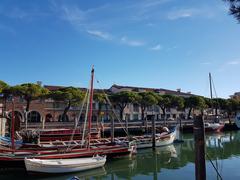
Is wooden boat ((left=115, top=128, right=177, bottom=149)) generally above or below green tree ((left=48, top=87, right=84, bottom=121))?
below

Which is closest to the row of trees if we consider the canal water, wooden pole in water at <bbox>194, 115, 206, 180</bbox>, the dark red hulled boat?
the canal water

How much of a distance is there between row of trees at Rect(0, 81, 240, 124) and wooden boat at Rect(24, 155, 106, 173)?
28290 mm

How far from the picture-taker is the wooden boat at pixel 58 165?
17672 millimetres

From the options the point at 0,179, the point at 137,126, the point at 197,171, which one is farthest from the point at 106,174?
the point at 137,126

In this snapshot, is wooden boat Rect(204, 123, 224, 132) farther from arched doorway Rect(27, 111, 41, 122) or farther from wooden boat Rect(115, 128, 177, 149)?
arched doorway Rect(27, 111, 41, 122)

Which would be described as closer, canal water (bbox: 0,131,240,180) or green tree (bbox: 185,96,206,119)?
canal water (bbox: 0,131,240,180)

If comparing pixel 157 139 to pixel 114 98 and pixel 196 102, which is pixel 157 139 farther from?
pixel 196 102

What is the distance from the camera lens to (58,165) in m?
18.2

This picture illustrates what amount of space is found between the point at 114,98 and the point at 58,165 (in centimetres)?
4415

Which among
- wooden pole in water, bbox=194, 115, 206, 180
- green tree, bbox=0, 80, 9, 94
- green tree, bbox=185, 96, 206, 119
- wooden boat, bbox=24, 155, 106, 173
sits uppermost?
green tree, bbox=0, 80, 9, 94

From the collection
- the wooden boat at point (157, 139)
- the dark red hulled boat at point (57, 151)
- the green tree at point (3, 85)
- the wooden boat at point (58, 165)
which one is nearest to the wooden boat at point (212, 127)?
the wooden boat at point (157, 139)

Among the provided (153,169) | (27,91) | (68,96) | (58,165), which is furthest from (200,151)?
(68,96)

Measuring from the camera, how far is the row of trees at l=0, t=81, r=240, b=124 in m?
46.6

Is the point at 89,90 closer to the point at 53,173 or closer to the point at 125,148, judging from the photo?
the point at 125,148
